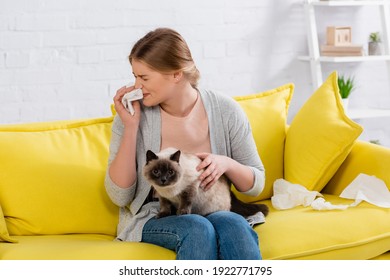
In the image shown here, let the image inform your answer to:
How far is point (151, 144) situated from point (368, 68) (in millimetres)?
2300

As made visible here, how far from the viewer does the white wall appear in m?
3.42

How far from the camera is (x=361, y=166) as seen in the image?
273 cm

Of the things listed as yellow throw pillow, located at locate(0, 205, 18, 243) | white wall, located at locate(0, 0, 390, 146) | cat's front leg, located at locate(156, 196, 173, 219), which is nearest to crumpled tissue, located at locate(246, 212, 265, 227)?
cat's front leg, located at locate(156, 196, 173, 219)

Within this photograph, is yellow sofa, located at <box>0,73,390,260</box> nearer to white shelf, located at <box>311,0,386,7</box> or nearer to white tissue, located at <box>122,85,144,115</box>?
white tissue, located at <box>122,85,144,115</box>

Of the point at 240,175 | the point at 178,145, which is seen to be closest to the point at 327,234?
the point at 240,175

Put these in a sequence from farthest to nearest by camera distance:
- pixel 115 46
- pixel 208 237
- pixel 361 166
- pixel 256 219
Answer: pixel 115 46, pixel 361 166, pixel 256 219, pixel 208 237

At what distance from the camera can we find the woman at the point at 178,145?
6.79 feet

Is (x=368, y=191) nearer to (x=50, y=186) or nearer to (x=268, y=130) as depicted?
(x=268, y=130)

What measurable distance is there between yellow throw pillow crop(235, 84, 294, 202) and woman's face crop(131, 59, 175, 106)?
0.64 meters

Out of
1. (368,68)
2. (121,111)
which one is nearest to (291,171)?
(121,111)

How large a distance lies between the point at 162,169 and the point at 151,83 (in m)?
0.30

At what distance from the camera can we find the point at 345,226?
7.77ft

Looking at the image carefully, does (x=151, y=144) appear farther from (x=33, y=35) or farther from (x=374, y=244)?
(x=33, y=35)

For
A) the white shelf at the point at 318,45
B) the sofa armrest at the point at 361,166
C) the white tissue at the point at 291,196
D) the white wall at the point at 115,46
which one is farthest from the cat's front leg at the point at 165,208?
the white shelf at the point at 318,45
